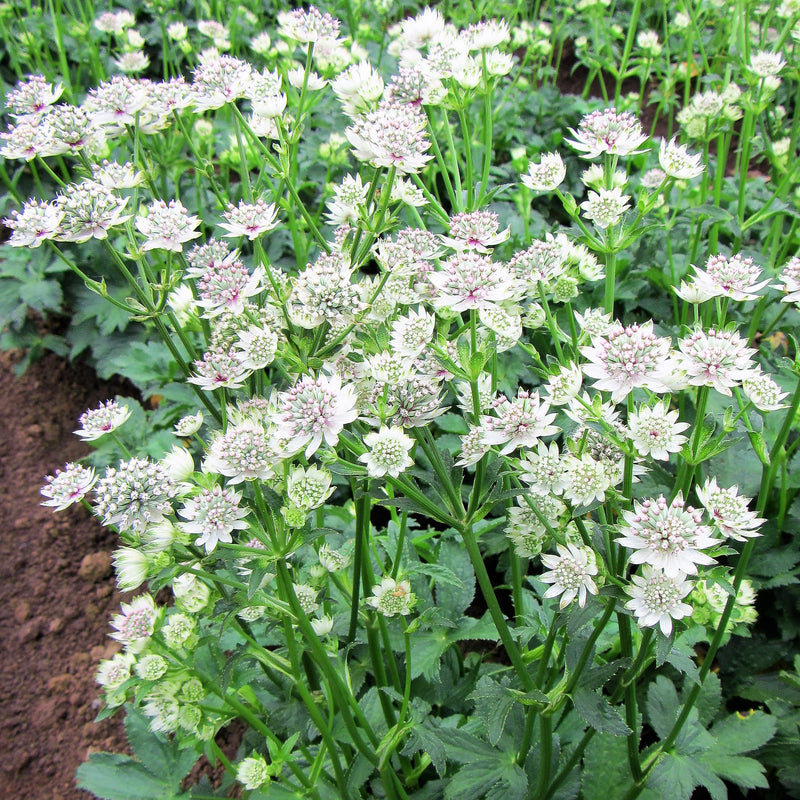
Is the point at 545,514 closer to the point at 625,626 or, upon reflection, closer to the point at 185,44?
the point at 625,626

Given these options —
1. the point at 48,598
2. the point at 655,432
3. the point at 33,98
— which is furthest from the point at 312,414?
the point at 48,598

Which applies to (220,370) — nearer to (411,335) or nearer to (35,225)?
(411,335)

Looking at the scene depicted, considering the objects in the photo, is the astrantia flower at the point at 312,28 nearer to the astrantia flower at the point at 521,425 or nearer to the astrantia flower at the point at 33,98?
the astrantia flower at the point at 33,98

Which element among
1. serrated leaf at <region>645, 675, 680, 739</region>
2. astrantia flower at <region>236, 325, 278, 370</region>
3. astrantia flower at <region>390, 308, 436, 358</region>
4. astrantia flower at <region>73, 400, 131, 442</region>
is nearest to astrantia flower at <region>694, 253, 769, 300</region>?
astrantia flower at <region>390, 308, 436, 358</region>

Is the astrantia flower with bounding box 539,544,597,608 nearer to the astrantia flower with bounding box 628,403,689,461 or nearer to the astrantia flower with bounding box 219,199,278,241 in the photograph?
the astrantia flower with bounding box 628,403,689,461

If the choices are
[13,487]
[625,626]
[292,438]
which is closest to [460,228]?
[292,438]
